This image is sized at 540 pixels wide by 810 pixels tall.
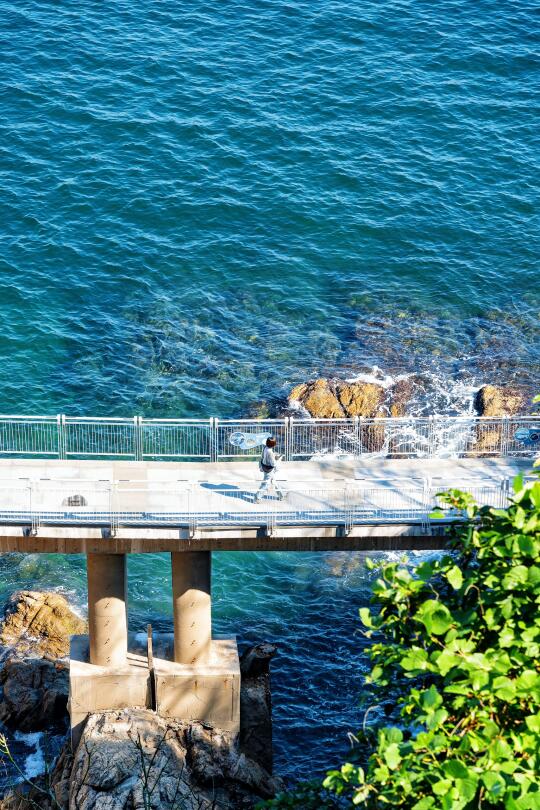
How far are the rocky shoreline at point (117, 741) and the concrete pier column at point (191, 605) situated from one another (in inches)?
75.0

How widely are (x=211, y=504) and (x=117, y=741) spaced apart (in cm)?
653

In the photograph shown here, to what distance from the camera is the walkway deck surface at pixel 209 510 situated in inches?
1261

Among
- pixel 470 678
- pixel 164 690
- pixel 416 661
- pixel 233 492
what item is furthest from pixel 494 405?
pixel 470 678

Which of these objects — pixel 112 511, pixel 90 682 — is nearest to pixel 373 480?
pixel 112 511

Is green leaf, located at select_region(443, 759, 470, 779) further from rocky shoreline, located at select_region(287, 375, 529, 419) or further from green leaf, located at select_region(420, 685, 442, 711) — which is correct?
rocky shoreline, located at select_region(287, 375, 529, 419)

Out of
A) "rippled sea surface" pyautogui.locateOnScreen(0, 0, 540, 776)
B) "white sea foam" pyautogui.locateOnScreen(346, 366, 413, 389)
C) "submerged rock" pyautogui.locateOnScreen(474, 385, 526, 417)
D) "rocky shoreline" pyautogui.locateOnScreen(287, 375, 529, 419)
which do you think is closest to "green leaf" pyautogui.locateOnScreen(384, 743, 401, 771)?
"rippled sea surface" pyautogui.locateOnScreen(0, 0, 540, 776)

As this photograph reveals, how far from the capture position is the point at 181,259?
187ft

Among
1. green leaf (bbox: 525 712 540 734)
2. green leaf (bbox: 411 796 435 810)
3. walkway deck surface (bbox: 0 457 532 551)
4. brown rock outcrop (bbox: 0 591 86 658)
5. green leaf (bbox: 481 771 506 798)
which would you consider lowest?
brown rock outcrop (bbox: 0 591 86 658)

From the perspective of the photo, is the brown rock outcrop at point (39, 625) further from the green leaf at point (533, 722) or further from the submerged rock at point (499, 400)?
the green leaf at point (533, 722)

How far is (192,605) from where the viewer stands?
34.0 metres

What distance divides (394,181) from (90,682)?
114ft

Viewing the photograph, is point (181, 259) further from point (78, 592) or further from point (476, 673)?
point (476, 673)

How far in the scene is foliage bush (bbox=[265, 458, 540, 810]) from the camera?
16.7 metres

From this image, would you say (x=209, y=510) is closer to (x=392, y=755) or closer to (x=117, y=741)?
(x=117, y=741)
